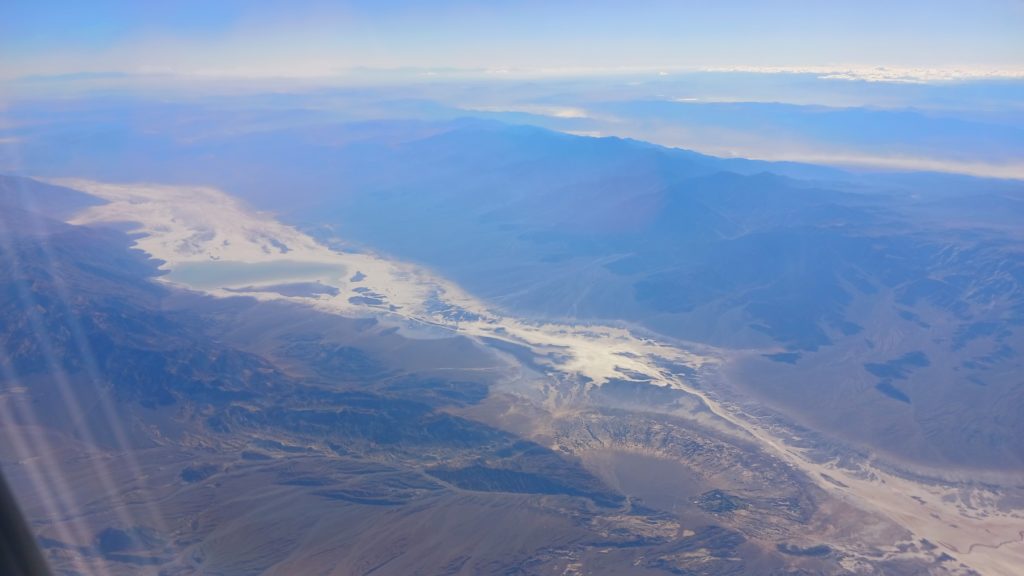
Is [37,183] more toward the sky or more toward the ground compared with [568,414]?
more toward the sky

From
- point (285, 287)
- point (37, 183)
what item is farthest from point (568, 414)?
point (37, 183)

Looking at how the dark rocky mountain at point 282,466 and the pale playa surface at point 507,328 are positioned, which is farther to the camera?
the pale playa surface at point 507,328

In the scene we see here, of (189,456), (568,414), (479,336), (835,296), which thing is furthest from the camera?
(835,296)

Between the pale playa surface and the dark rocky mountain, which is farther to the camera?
the pale playa surface

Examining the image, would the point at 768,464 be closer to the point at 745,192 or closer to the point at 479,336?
the point at 479,336

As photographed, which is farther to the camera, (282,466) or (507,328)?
(507,328)

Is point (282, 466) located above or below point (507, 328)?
above

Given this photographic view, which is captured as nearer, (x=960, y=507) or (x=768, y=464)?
(x=960, y=507)

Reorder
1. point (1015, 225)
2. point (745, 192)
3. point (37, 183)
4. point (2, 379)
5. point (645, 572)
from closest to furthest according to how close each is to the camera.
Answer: point (645, 572) < point (2, 379) < point (1015, 225) < point (745, 192) < point (37, 183)
